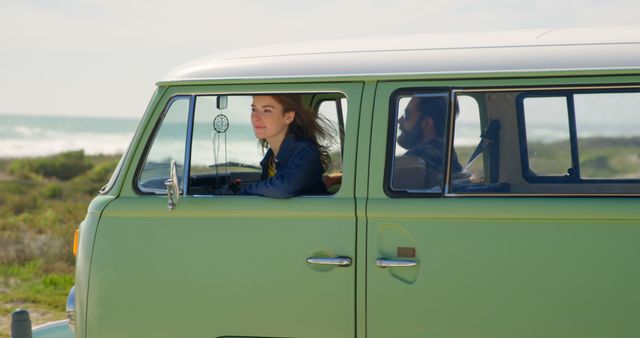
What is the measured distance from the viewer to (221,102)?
4746 millimetres

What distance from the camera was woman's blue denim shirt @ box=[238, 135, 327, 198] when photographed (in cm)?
458

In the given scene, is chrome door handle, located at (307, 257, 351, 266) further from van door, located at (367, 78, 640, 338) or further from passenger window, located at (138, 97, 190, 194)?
passenger window, located at (138, 97, 190, 194)

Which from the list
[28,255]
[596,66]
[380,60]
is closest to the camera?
[596,66]

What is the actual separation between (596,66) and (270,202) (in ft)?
5.13

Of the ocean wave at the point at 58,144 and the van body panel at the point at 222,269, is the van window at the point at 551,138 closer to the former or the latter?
the van body panel at the point at 222,269

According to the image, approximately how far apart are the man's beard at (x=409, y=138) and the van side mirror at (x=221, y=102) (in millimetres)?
890

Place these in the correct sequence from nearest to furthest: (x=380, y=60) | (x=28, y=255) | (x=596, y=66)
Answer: (x=596, y=66) → (x=380, y=60) → (x=28, y=255)

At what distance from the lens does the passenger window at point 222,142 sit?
4711mm

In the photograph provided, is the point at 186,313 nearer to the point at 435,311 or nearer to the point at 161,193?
the point at 161,193

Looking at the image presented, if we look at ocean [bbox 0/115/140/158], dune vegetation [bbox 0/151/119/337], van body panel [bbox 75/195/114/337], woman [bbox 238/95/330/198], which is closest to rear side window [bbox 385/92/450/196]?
woman [bbox 238/95/330/198]

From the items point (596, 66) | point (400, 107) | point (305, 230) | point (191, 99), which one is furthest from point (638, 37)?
point (191, 99)

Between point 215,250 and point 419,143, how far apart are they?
1.05 metres

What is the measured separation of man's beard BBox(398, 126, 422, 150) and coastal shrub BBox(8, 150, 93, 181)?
34599mm

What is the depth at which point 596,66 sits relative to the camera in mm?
4172
